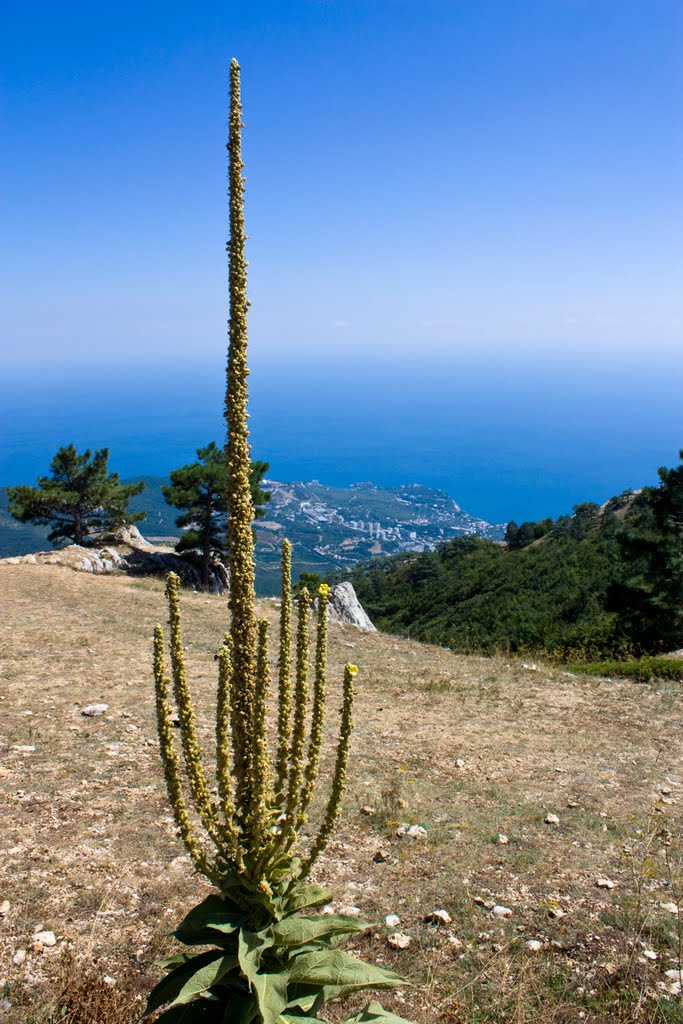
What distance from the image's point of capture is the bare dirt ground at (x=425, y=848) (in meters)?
4.61

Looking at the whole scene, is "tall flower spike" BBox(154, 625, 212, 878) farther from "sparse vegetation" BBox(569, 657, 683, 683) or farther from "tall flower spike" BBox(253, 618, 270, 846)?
"sparse vegetation" BBox(569, 657, 683, 683)

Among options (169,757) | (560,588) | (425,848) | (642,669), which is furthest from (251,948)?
(560,588)

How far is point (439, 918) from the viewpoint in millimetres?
5512

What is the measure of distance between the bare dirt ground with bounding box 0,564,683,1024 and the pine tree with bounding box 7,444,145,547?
17.3 meters

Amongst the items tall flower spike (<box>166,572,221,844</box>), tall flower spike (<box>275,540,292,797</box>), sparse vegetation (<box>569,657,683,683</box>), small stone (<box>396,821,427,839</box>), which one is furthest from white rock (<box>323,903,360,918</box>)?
sparse vegetation (<box>569,657,683,683</box>)

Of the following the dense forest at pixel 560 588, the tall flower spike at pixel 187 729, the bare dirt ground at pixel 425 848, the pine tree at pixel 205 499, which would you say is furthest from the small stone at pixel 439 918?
the pine tree at pixel 205 499

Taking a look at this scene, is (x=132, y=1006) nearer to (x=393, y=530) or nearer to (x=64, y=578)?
(x=64, y=578)

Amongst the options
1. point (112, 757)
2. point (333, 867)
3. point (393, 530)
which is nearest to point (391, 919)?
point (333, 867)

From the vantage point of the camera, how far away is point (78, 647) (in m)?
14.7

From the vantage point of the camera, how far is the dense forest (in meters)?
21.4

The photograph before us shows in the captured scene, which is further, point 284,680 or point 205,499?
point 205,499

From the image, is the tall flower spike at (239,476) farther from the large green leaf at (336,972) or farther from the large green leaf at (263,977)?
the large green leaf at (336,972)

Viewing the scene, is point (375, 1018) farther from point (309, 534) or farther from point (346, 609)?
point (309, 534)

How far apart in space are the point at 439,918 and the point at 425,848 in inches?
56.9
